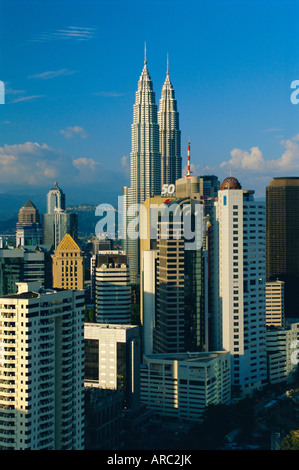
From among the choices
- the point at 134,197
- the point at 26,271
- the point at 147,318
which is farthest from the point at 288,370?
the point at 134,197

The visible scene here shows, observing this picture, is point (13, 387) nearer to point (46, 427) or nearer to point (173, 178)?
point (46, 427)

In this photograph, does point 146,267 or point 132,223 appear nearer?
point 146,267

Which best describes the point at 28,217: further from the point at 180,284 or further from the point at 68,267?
the point at 180,284

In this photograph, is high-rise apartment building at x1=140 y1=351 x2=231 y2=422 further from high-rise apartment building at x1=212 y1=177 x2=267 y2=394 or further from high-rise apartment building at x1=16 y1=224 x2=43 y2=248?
high-rise apartment building at x1=16 y1=224 x2=43 y2=248

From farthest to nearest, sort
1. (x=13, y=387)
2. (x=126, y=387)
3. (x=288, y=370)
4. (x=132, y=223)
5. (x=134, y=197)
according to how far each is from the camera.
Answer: (x=134, y=197)
(x=132, y=223)
(x=288, y=370)
(x=126, y=387)
(x=13, y=387)

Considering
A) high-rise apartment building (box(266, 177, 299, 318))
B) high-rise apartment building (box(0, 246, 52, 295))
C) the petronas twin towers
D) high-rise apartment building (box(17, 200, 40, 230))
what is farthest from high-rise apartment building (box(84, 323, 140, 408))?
the petronas twin towers

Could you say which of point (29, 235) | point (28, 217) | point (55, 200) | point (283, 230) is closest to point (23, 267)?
point (55, 200)
